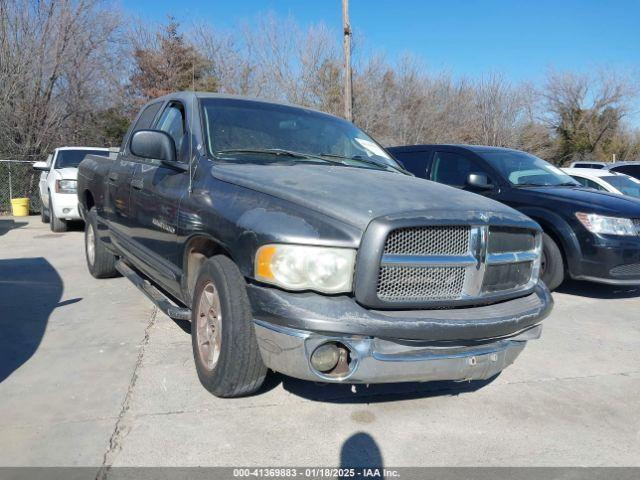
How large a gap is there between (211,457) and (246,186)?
1473 millimetres

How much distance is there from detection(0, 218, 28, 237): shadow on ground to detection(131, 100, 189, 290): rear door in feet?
25.1

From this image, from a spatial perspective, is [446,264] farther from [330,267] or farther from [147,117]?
[147,117]

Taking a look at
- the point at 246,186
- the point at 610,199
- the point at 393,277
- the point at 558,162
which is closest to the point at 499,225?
the point at 393,277

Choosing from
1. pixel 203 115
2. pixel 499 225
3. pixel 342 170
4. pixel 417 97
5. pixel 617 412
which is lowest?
pixel 617 412

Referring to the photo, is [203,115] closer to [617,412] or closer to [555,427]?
[555,427]

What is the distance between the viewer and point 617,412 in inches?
139

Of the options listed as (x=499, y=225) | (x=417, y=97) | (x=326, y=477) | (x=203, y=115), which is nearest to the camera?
(x=326, y=477)

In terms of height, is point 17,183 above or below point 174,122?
below

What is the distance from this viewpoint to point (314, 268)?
274cm

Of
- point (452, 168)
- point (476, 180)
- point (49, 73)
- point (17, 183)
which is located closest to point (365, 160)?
point (476, 180)

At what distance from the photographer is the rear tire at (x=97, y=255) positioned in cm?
620

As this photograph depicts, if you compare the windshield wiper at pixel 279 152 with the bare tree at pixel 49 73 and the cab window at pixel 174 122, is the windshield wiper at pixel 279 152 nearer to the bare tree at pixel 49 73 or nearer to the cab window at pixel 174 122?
the cab window at pixel 174 122

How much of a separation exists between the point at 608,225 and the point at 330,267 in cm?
439

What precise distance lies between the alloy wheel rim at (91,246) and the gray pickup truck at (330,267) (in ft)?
Result: 9.23
